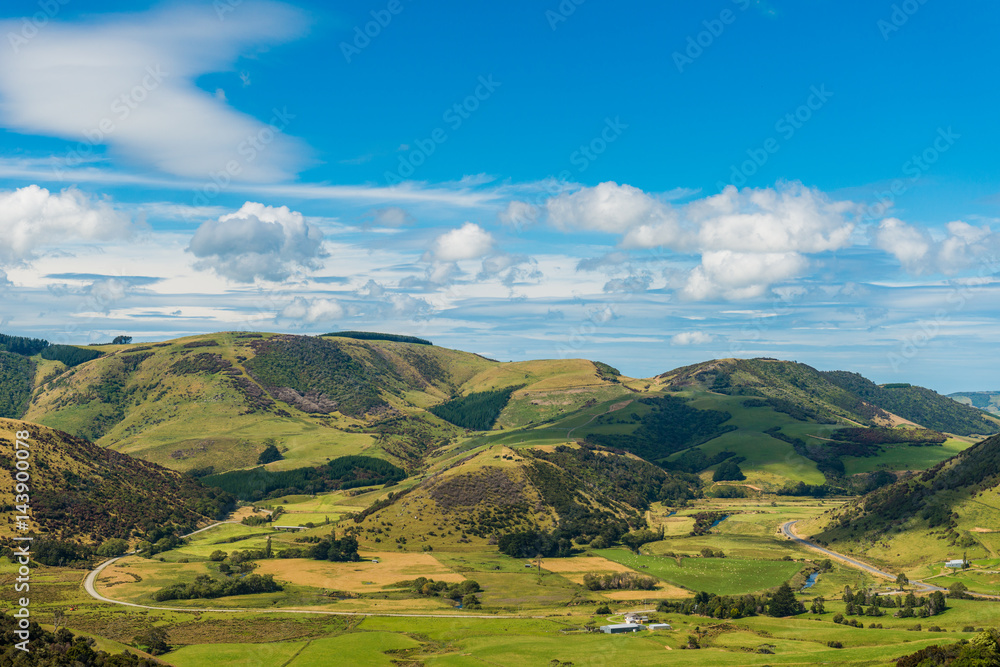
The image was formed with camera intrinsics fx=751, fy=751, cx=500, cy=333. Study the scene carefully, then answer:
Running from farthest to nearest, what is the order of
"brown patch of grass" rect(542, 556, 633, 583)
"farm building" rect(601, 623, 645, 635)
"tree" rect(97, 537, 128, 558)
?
"brown patch of grass" rect(542, 556, 633, 583), "tree" rect(97, 537, 128, 558), "farm building" rect(601, 623, 645, 635)

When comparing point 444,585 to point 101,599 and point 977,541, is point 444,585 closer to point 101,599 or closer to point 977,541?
point 101,599

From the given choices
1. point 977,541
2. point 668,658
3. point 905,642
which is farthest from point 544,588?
point 977,541

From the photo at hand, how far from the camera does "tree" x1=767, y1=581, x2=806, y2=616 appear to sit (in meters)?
138

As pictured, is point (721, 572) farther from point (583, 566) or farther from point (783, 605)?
point (783, 605)

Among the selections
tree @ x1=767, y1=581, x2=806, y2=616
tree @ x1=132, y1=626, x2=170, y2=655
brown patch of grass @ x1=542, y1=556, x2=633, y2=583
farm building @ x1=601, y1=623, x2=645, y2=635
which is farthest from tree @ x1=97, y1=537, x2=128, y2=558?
tree @ x1=767, y1=581, x2=806, y2=616

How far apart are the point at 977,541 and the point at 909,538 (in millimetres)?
20032

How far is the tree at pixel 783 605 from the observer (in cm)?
13762

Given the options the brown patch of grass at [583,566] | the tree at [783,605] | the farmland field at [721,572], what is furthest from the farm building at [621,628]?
the brown patch of grass at [583,566]

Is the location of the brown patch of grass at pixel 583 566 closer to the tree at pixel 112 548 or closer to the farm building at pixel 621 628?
the farm building at pixel 621 628

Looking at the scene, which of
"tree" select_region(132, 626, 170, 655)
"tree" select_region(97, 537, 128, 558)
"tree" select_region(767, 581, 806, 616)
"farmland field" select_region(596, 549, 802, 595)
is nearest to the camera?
"tree" select_region(132, 626, 170, 655)

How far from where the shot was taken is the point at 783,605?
138625 mm

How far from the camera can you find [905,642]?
10850cm

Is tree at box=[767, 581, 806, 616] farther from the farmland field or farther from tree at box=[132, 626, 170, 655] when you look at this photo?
tree at box=[132, 626, 170, 655]

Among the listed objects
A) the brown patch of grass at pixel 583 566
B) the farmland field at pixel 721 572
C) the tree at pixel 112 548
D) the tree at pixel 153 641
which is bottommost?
the brown patch of grass at pixel 583 566
